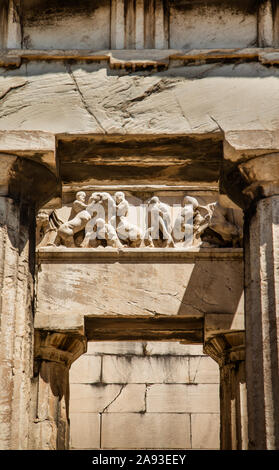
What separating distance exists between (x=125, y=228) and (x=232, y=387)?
2635 millimetres

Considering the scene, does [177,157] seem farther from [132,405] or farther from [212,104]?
[132,405]

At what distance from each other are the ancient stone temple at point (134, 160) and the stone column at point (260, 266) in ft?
0.05

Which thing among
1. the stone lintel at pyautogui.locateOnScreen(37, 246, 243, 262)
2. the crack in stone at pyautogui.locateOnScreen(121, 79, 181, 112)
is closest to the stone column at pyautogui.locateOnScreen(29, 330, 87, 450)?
the stone lintel at pyautogui.locateOnScreen(37, 246, 243, 262)

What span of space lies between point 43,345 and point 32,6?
4.90 metres

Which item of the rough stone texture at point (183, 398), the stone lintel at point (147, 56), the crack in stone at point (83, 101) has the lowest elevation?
the rough stone texture at point (183, 398)

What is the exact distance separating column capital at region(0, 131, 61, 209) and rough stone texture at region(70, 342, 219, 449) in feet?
26.8

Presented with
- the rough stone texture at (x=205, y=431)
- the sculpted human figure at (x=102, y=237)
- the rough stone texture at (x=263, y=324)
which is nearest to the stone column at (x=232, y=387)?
the sculpted human figure at (x=102, y=237)

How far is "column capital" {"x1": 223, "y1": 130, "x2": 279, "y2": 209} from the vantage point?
10891 mm

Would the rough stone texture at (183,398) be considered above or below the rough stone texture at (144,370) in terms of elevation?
below

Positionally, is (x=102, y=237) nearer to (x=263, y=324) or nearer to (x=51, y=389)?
(x=51, y=389)

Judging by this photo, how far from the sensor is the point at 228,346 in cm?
1495

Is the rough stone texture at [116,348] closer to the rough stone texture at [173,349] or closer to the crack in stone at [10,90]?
the rough stone texture at [173,349]

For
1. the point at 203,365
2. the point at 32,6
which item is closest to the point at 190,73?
the point at 32,6

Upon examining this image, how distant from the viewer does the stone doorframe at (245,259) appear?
1029 cm
